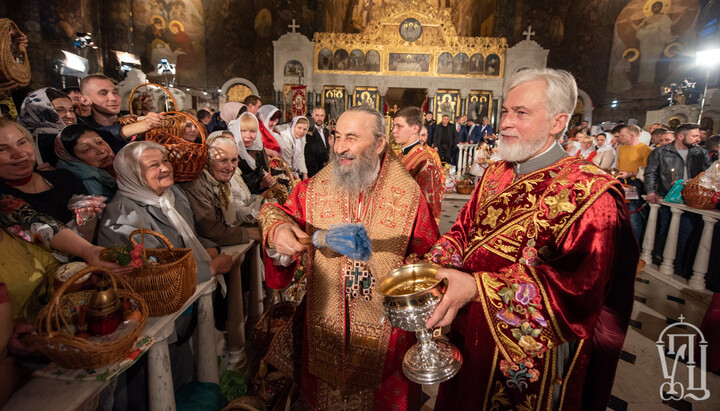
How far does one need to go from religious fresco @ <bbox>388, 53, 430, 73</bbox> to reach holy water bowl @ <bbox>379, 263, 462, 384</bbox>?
18.3m

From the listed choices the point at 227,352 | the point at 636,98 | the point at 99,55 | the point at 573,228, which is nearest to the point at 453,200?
the point at 227,352

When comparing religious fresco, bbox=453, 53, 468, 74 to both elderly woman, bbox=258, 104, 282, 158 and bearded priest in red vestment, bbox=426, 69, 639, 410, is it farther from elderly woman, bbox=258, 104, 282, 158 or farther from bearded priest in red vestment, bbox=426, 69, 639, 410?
bearded priest in red vestment, bbox=426, 69, 639, 410

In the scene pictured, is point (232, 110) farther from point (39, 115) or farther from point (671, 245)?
point (671, 245)

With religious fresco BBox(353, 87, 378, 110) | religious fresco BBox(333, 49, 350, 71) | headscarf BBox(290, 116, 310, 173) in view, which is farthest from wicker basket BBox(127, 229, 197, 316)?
religious fresco BBox(333, 49, 350, 71)

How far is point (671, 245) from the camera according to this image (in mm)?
5289

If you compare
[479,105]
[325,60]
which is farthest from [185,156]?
[479,105]

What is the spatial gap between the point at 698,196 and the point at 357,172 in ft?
18.2

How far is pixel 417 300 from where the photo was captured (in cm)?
114

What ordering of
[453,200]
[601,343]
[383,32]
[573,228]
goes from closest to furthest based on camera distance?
[573,228] < [601,343] < [453,200] < [383,32]

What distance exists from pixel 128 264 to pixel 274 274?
78 centimetres

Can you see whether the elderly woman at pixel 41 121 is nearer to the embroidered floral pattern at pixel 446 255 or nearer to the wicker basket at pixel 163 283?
the wicker basket at pixel 163 283

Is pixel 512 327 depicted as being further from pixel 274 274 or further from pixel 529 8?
pixel 529 8

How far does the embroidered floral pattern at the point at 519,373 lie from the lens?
Answer: 4.90 ft

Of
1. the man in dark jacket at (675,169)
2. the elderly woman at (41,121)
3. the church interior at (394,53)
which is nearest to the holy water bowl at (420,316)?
the elderly woman at (41,121)
